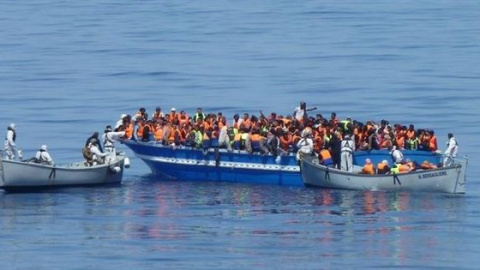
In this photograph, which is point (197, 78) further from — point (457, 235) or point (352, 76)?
point (457, 235)

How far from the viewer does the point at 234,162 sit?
79000 millimetres

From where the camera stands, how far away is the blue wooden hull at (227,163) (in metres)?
77.8

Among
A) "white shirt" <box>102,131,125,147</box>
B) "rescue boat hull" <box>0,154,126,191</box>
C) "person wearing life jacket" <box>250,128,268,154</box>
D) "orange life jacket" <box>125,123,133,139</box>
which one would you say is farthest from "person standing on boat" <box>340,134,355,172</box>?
"orange life jacket" <box>125,123,133,139</box>

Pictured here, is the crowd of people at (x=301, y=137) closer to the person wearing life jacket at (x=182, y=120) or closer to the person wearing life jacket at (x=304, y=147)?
the person wearing life jacket at (x=304, y=147)

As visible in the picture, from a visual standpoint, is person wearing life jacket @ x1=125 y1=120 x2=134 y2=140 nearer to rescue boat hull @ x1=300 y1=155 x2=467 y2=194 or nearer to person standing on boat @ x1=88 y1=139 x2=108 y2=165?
person standing on boat @ x1=88 y1=139 x2=108 y2=165

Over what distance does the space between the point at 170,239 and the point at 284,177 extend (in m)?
11.9

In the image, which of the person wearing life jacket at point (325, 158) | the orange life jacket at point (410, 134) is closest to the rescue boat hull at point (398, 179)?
the person wearing life jacket at point (325, 158)

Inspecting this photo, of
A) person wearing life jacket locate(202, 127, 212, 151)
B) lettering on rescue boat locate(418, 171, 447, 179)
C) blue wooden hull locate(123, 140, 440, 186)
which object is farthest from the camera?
person wearing life jacket locate(202, 127, 212, 151)

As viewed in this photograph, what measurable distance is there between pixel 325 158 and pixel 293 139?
5.66 ft

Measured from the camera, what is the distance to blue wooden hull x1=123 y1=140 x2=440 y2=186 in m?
77.8

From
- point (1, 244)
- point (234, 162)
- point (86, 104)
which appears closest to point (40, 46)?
point (86, 104)

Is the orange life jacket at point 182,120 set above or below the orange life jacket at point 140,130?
above

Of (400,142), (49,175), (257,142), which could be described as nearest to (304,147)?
(257,142)

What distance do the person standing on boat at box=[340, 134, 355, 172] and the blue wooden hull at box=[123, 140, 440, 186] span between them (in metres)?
1.10
